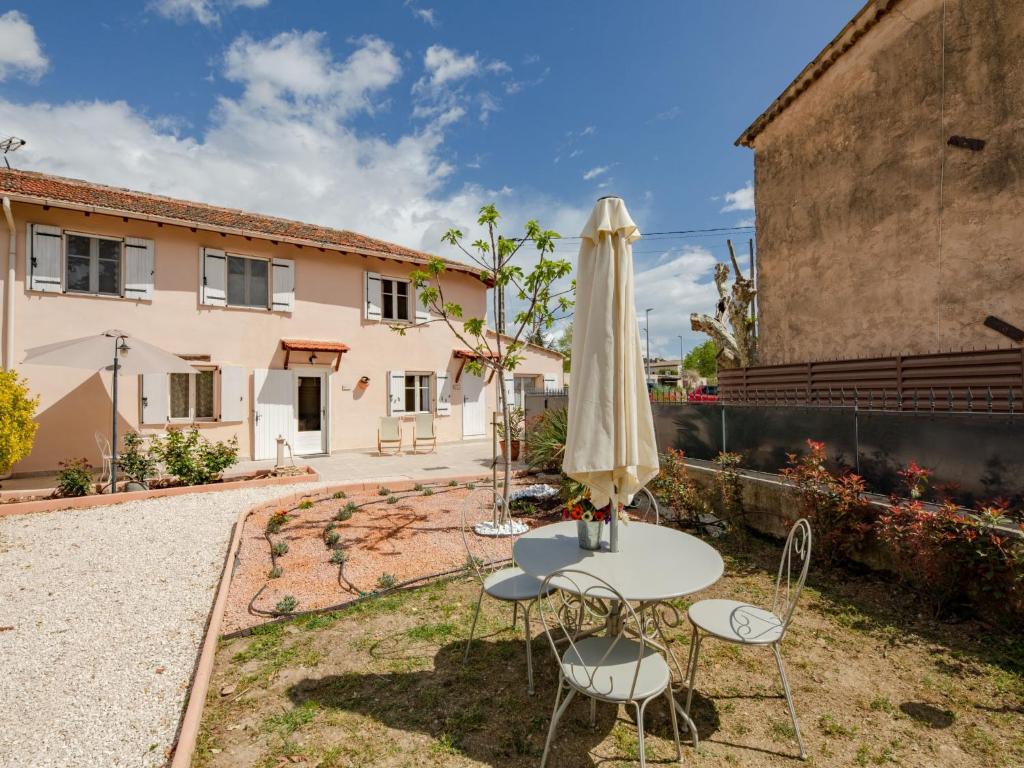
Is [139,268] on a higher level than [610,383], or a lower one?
higher

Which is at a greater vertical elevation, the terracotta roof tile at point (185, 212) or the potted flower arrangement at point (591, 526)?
the terracotta roof tile at point (185, 212)

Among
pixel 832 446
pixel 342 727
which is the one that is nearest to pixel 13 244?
pixel 342 727

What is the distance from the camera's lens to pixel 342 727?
248 centimetres

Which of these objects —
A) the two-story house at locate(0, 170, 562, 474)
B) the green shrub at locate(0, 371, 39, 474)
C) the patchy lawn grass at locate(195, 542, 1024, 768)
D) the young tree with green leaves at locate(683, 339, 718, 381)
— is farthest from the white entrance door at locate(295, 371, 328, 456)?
the young tree with green leaves at locate(683, 339, 718, 381)

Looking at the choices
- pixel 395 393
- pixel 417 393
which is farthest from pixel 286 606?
pixel 417 393

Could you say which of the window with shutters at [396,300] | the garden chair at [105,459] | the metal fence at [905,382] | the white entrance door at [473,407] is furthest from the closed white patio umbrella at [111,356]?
the metal fence at [905,382]

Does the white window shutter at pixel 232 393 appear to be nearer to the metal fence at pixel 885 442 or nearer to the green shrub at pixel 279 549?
the green shrub at pixel 279 549

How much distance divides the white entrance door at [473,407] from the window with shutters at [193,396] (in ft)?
21.4

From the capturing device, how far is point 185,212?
1079cm

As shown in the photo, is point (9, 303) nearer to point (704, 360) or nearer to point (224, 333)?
point (224, 333)

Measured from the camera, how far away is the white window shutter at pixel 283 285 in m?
11.5

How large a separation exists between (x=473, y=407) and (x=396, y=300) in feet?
13.1

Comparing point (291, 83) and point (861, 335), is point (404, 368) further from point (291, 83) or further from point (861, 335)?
point (861, 335)

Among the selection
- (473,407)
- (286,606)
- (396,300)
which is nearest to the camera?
(286,606)
